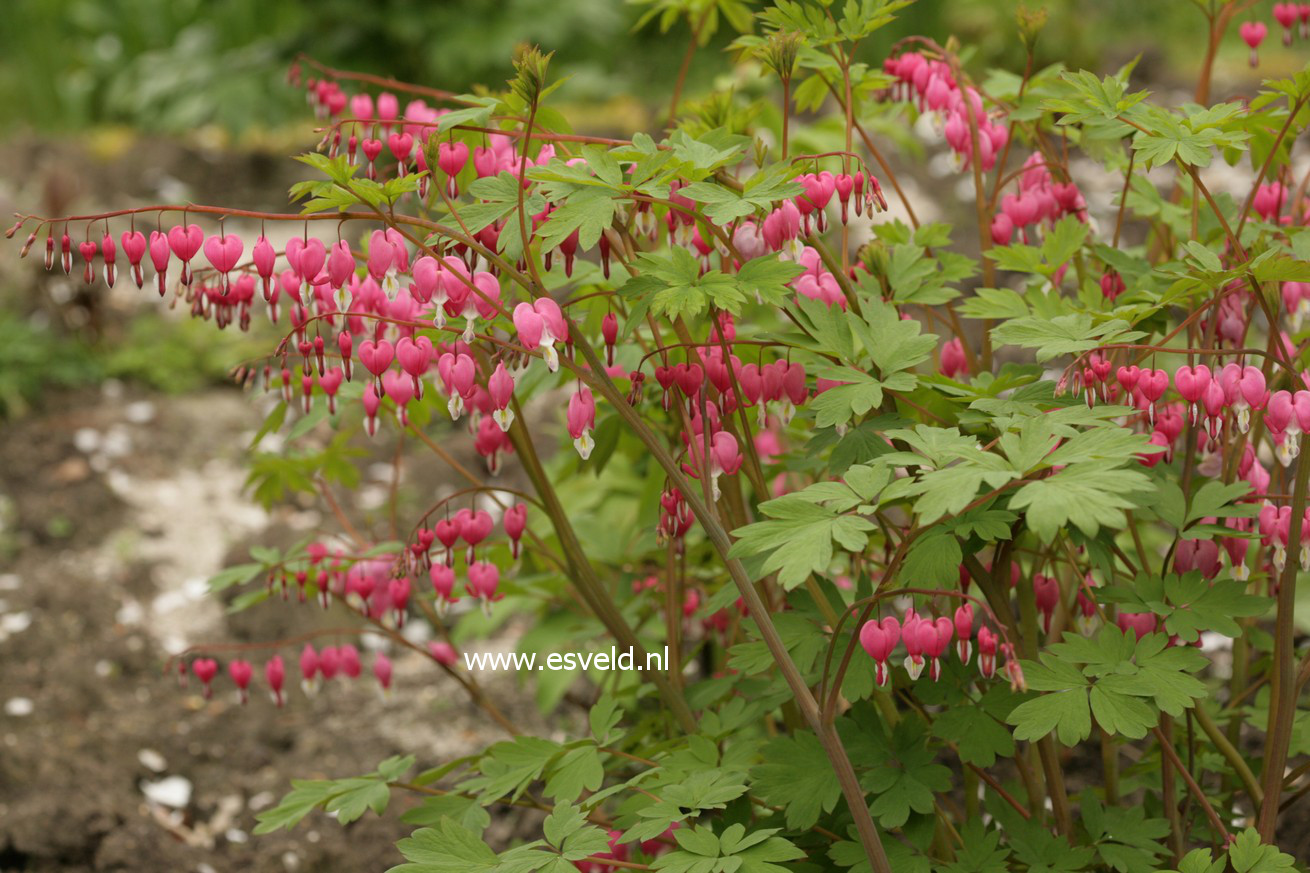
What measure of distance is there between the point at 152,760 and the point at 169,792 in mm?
198

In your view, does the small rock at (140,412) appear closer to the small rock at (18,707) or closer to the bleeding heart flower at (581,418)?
the small rock at (18,707)

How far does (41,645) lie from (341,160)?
10.3 feet

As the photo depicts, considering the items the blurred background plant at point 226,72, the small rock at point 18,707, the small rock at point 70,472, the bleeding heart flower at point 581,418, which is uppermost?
the blurred background plant at point 226,72

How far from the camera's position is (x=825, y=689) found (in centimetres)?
186

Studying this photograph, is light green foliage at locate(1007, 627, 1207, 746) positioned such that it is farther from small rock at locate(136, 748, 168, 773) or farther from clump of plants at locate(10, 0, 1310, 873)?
small rock at locate(136, 748, 168, 773)

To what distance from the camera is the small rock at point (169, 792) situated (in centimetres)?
Answer: 344

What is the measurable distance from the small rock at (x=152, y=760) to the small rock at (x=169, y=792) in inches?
2.7

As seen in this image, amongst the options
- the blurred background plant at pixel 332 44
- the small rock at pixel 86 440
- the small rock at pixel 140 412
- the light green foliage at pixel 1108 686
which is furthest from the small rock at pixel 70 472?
the light green foliage at pixel 1108 686

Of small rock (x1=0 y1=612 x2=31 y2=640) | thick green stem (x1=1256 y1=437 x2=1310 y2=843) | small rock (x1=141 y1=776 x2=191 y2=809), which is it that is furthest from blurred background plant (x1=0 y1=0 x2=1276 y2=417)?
thick green stem (x1=1256 y1=437 x2=1310 y2=843)

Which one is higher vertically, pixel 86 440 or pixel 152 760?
pixel 86 440

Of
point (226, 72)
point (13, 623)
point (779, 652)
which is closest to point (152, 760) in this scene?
point (13, 623)

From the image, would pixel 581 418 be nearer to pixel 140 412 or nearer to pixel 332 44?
pixel 140 412

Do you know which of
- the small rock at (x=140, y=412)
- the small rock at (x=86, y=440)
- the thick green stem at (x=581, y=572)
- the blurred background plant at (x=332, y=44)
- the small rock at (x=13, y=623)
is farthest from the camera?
the blurred background plant at (x=332, y=44)

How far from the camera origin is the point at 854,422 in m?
1.99
